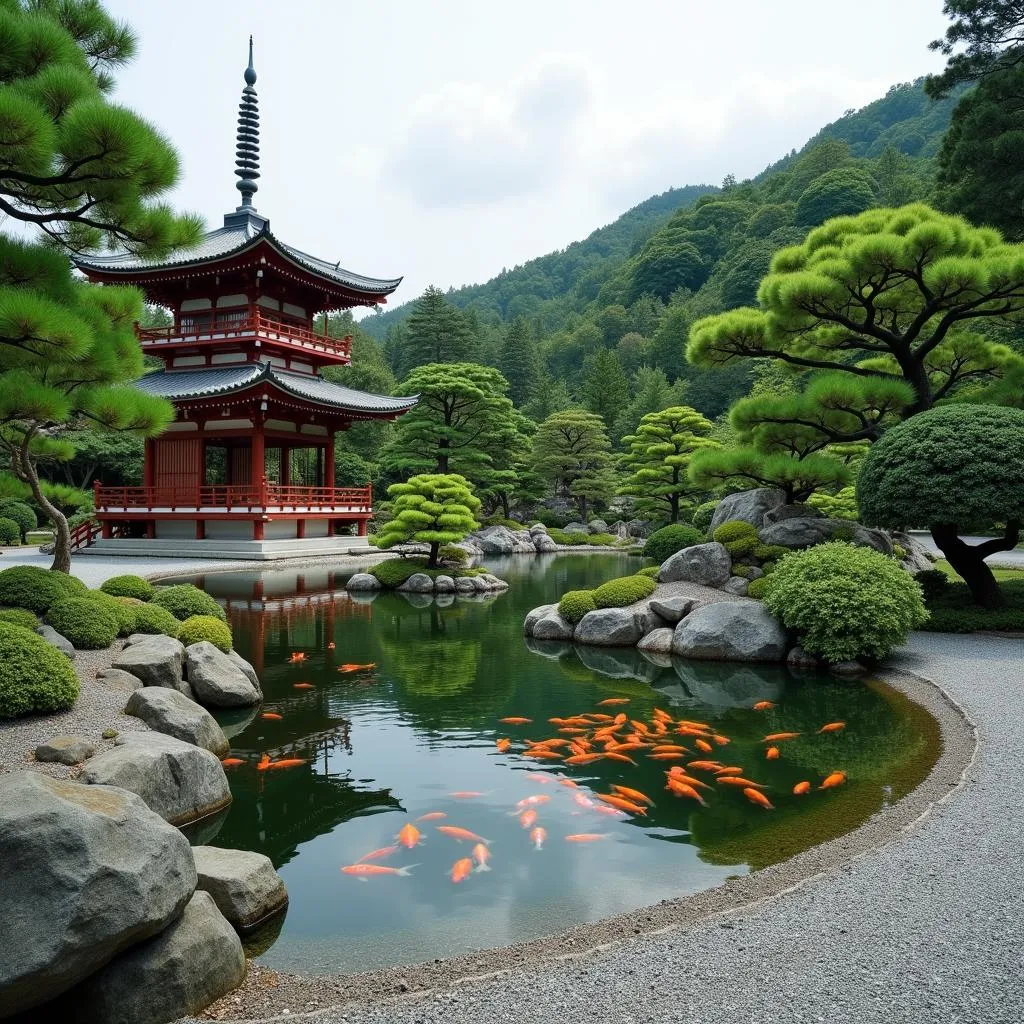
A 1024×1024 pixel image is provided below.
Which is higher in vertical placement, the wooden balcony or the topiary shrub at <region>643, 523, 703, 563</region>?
the wooden balcony

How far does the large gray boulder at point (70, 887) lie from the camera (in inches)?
120

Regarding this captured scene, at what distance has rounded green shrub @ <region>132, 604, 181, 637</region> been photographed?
8.66 metres

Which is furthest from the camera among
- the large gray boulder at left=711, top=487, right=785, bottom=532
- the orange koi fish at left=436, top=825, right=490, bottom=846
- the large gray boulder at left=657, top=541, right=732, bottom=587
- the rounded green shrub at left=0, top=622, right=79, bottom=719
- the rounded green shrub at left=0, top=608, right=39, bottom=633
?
the large gray boulder at left=711, top=487, right=785, bottom=532

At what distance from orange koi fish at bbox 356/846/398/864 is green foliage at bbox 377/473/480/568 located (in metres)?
13.5

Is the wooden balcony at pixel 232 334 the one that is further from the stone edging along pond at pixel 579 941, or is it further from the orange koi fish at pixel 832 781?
the stone edging along pond at pixel 579 941

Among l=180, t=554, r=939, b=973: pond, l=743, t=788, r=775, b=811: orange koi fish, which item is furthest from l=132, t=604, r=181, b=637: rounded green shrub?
l=743, t=788, r=775, b=811: orange koi fish

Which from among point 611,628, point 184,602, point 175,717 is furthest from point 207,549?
point 175,717

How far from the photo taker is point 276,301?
2530 centimetres

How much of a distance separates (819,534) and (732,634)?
318cm

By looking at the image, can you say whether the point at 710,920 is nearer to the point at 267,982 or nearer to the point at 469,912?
the point at 469,912

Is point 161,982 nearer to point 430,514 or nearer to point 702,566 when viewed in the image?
point 702,566

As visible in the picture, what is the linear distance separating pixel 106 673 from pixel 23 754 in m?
1.87

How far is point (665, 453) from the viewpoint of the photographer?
28562 mm

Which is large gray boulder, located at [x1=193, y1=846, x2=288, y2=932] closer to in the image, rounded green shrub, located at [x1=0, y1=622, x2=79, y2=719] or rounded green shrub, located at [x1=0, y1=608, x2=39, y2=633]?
rounded green shrub, located at [x1=0, y1=622, x2=79, y2=719]
